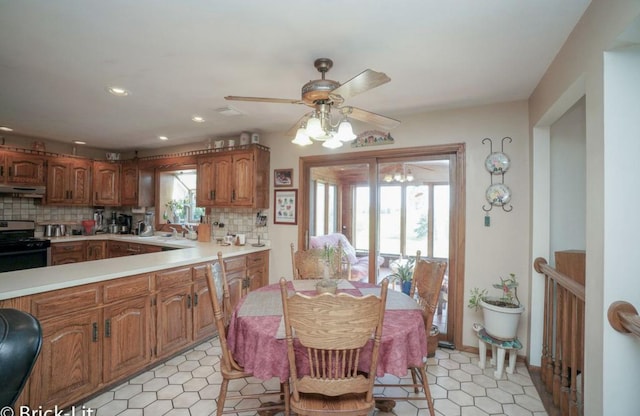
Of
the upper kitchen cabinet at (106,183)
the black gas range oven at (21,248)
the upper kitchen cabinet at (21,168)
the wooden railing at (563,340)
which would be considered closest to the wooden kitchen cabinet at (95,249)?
the black gas range oven at (21,248)

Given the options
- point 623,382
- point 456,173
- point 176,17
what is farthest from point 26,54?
point 623,382

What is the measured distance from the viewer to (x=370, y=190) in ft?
10.9

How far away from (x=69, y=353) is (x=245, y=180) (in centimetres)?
237

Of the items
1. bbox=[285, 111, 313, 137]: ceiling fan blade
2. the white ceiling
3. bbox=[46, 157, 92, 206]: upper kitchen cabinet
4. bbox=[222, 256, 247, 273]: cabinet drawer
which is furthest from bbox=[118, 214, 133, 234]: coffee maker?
bbox=[285, 111, 313, 137]: ceiling fan blade

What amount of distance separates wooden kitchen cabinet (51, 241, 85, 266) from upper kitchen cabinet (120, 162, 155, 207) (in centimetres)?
95

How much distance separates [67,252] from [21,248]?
0.55 meters

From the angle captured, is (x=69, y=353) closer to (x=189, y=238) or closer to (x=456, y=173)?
(x=189, y=238)

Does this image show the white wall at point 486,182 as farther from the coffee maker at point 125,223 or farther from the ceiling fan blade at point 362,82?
the coffee maker at point 125,223

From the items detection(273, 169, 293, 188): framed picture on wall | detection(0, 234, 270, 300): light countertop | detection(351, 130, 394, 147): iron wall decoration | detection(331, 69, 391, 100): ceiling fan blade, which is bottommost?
detection(0, 234, 270, 300): light countertop

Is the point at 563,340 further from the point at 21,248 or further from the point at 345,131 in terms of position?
the point at 21,248

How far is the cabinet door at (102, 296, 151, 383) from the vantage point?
7.04 feet

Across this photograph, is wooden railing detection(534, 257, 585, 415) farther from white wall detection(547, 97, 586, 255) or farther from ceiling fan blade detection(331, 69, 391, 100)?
ceiling fan blade detection(331, 69, 391, 100)

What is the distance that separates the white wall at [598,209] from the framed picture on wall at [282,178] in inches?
Answer: 113

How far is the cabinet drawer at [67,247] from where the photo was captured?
400 centimetres
